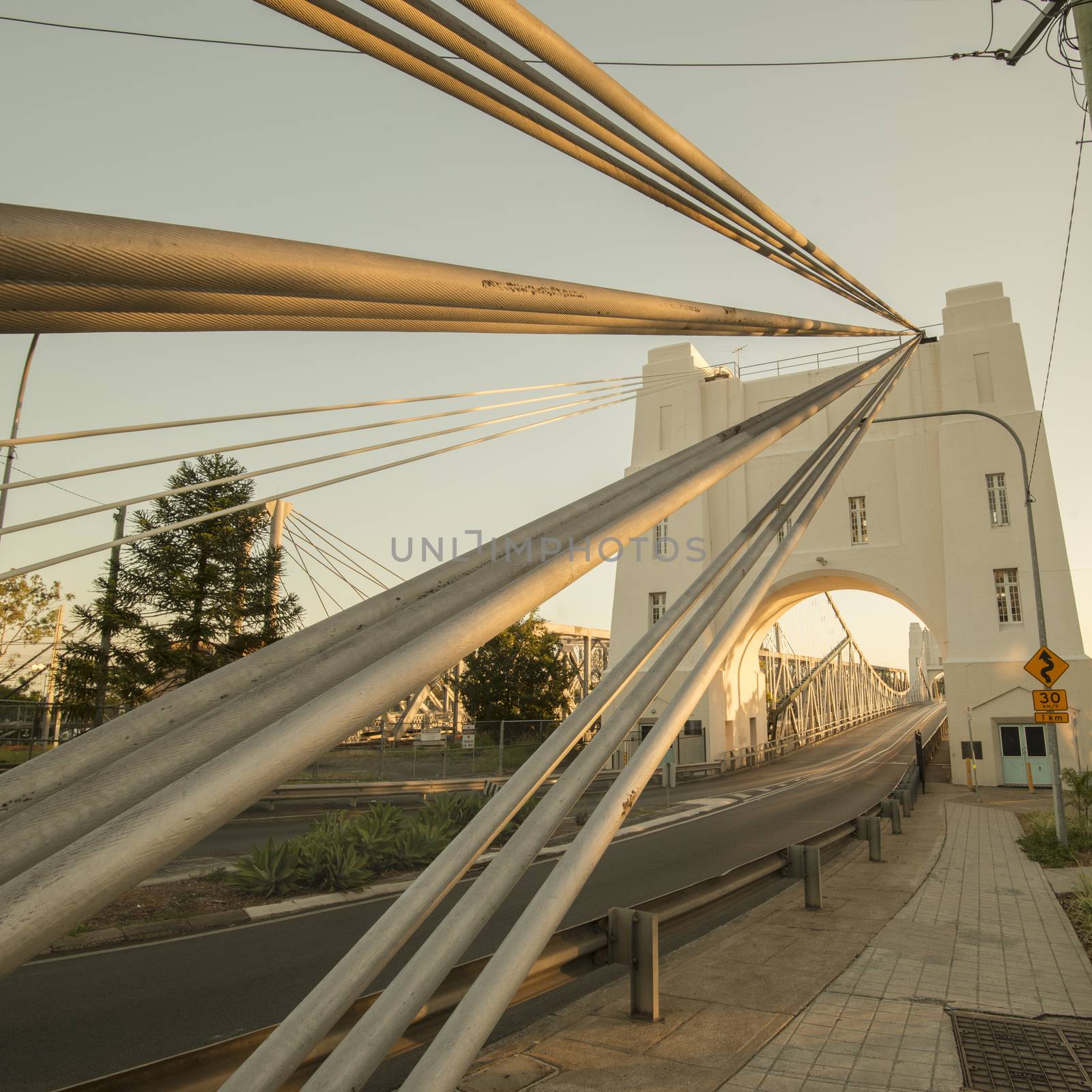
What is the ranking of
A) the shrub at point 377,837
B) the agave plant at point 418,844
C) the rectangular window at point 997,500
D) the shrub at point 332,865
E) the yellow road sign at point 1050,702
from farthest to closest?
the rectangular window at point 997,500, the yellow road sign at point 1050,702, the agave plant at point 418,844, the shrub at point 377,837, the shrub at point 332,865

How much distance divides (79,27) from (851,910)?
9992 mm

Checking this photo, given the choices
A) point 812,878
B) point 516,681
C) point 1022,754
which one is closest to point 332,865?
point 812,878

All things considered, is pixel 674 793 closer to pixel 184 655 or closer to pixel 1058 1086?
pixel 184 655

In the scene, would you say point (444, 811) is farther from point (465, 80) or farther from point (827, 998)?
point (465, 80)

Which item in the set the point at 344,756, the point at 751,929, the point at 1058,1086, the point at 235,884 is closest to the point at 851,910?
the point at 751,929

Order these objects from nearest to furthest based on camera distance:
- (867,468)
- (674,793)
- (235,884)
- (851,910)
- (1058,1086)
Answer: (1058,1086), (851,910), (235,884), (674,793), (867,468)

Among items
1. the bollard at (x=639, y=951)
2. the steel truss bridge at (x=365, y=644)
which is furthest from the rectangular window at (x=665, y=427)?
the steel truss bridge at (x=365, y=644)

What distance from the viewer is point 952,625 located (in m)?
30.8

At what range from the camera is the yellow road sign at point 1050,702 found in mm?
14641

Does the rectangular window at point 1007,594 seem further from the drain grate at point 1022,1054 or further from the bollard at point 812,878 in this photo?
the drain grate at point 1022,1054

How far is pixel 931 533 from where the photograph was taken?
32.8 metres

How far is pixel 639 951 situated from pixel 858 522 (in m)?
32.4

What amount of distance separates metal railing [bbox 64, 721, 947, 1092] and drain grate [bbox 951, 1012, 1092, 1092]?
193cm

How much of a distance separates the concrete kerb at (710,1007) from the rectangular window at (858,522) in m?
26.8
